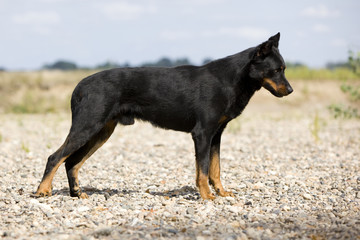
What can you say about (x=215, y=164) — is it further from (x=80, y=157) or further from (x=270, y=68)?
(x=80, y=157)

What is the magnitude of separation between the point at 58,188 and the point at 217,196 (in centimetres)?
234

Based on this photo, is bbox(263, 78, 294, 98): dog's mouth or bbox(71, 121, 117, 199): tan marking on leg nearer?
bbox(263, 78, 294, 98): dog's mouth

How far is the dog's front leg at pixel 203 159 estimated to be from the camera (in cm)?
542

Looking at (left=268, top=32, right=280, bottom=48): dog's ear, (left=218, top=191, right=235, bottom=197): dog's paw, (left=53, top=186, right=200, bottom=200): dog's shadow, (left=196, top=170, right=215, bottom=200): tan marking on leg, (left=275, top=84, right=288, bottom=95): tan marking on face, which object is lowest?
(left=53, top=186, right=200, bottom=200): dog's shadow

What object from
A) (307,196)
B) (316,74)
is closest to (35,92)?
(316,74)

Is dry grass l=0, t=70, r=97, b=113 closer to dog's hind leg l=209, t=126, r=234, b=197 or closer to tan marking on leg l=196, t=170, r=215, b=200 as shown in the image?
dog's hind leg l=209, t=126, r=234, b=197

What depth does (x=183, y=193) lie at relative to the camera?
238 inches

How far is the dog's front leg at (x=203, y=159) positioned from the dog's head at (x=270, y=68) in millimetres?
980

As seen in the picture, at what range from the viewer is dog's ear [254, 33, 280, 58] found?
5398 mm

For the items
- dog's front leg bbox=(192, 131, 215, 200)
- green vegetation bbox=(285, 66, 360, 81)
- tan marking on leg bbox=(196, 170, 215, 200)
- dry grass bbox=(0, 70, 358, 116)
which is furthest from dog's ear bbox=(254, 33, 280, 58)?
green vegetation bbox=(285, 66, 360, 81)

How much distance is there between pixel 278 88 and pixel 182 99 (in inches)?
46.8

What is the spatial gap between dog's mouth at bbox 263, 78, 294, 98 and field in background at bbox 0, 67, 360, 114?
1532cm

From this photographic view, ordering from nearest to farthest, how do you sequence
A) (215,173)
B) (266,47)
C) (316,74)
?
(266,47), (215,173), (316,74)

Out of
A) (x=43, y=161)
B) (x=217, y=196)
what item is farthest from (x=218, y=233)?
(x=43, y=161)
